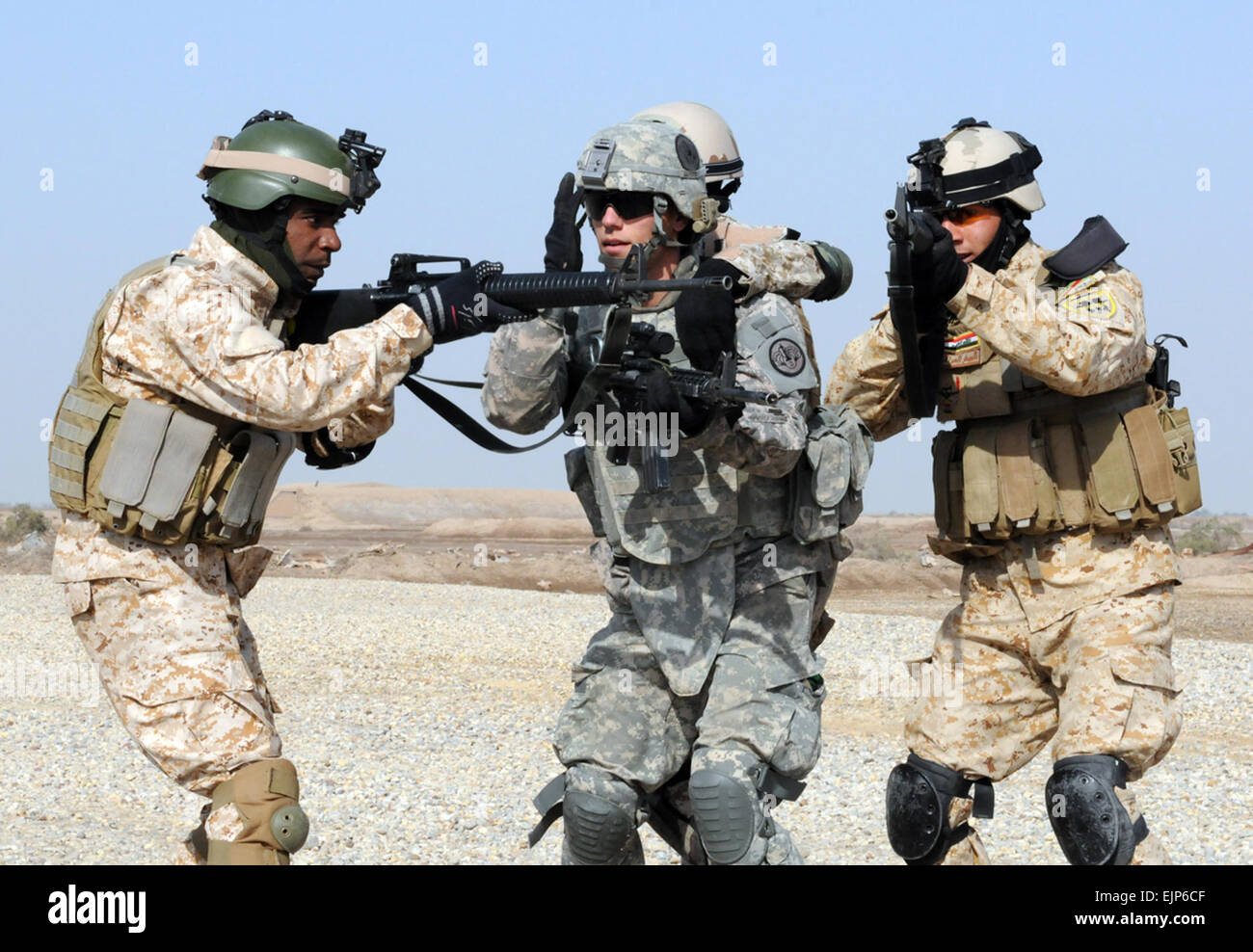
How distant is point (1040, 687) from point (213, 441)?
297 cm

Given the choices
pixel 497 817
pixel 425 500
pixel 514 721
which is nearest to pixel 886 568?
pixel 514 721

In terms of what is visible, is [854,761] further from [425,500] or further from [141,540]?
[425,500]

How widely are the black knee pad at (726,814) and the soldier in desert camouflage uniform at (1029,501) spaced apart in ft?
3.18

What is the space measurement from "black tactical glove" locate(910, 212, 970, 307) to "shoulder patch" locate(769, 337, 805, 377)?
0.43 meters

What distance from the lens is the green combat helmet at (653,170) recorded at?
17.1ft

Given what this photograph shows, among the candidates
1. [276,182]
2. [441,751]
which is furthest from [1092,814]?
[441,751]

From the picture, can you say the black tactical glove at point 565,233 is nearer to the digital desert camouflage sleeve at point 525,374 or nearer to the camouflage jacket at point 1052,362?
the digital desert camouflage sleeve at point 525,374

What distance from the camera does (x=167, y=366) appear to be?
4902mm

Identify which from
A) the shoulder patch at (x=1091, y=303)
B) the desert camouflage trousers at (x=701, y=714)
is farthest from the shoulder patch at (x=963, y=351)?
the desert camouflage trousers at (x=701, y=714)

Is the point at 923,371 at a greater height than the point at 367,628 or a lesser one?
greater

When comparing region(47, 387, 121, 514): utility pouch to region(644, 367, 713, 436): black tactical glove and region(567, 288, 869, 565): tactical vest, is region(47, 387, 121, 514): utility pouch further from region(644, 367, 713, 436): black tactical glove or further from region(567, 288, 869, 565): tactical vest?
region(644, 367, 713, 436): black tactical glove

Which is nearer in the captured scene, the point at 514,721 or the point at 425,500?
the point at 514,721
